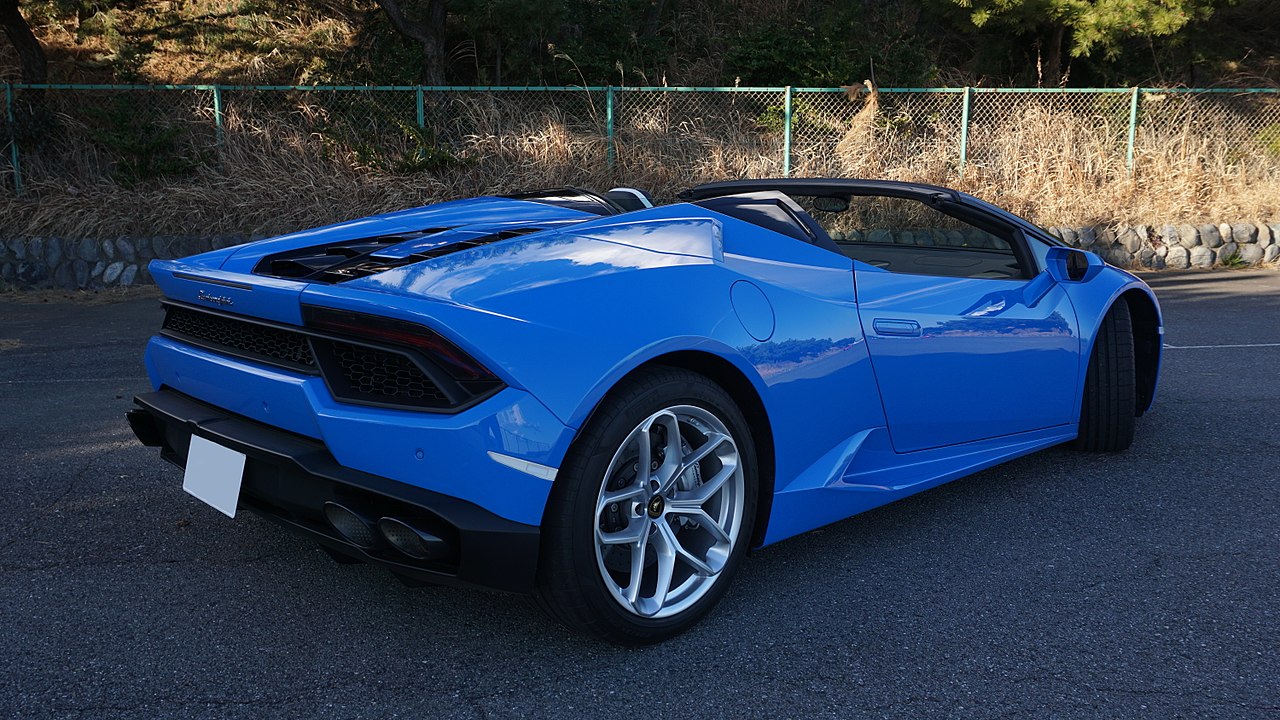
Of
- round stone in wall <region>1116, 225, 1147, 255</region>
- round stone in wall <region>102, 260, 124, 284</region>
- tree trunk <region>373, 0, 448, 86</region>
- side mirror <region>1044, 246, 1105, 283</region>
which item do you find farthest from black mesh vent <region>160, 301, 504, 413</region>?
tree trunk <region>373, 0, 448, 86</region>

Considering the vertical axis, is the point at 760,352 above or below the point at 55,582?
above

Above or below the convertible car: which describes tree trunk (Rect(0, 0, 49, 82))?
above

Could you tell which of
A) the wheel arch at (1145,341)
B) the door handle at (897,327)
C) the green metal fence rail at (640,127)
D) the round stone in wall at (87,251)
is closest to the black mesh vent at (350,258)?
the door handle at (897,327)

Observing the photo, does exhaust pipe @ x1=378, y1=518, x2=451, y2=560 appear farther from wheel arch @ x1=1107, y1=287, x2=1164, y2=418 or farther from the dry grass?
the dry grass

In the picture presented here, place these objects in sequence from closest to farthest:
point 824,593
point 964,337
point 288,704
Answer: point 288,704 < point 824,593 < point 964,337

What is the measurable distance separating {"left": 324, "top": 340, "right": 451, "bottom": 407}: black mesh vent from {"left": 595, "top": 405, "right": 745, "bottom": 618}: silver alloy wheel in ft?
1.61

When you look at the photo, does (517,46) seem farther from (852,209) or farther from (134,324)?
(134,324)

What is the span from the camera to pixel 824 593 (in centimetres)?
301

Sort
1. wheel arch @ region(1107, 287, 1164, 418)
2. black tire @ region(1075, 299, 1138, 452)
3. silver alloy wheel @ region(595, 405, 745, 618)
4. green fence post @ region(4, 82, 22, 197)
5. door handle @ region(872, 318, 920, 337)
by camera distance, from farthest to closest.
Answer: green fence post @ region(4, 82, 22, 197)
wheel arch @ region(1107, 287, 1164, 418)
black tire @ region(1075, 299, 1138, 452)
door handle @ region(872, 318, 920, 337)
silver alloy wheel @ region(595, 405, 745, 618)

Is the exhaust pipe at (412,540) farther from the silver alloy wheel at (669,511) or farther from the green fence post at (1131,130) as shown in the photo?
the green fence post at (1131,130)

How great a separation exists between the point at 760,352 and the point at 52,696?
1.95 meters

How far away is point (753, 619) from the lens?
9.26 ft

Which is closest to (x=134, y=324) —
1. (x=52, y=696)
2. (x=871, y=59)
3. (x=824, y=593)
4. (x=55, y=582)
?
(x=55, y=582)

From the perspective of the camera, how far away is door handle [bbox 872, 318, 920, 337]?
3.12 m
